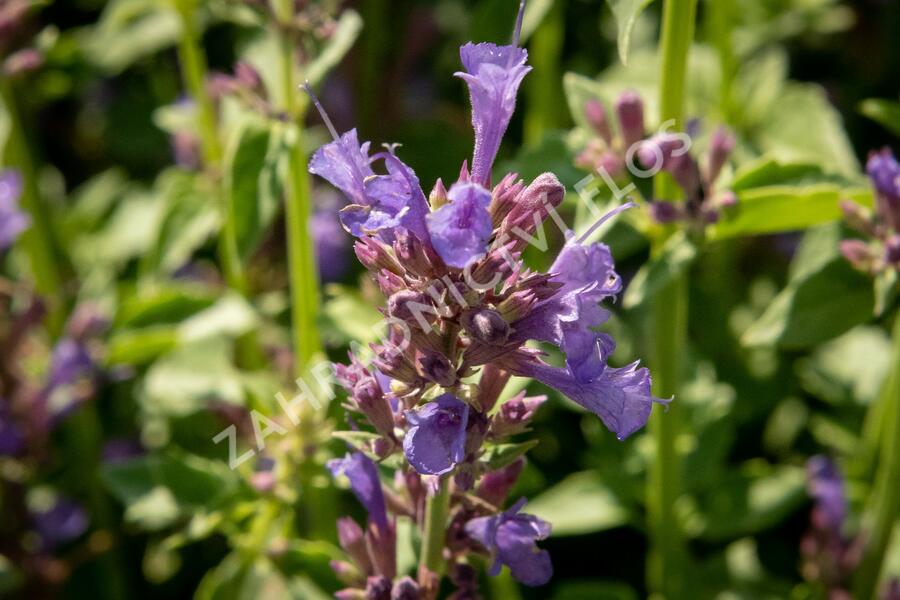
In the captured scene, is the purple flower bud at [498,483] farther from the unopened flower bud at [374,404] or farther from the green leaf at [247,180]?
the green leaf at [247,180]

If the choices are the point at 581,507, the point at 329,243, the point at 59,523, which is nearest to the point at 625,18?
the point at 581,507

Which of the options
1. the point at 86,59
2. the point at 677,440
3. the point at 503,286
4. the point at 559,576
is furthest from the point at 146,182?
the point at 503,286

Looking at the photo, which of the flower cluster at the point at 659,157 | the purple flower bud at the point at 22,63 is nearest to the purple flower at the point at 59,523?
the purple flower bud at the point at 22,63

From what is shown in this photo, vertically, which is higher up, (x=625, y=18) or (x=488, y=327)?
(x=625, y=18)

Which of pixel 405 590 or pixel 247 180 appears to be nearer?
pixel 405 590

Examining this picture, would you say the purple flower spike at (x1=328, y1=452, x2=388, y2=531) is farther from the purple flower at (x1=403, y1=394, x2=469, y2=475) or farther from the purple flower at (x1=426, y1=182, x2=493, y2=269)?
the purple flower at (x1=426, y1=182, x2=493, y2=269)

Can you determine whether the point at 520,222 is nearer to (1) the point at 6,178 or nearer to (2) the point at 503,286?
(2) the point at 503,286

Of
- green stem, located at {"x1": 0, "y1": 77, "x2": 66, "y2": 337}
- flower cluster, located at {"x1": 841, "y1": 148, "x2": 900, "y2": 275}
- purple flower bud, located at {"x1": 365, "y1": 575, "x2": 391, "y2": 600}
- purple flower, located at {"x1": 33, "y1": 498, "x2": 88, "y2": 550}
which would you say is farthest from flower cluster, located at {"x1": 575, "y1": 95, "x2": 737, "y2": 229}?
purple flower, located at {"x1": 33, "y1": 498, "x2": 88, "y2": 550}

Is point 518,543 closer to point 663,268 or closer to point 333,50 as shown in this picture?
point 663,268
